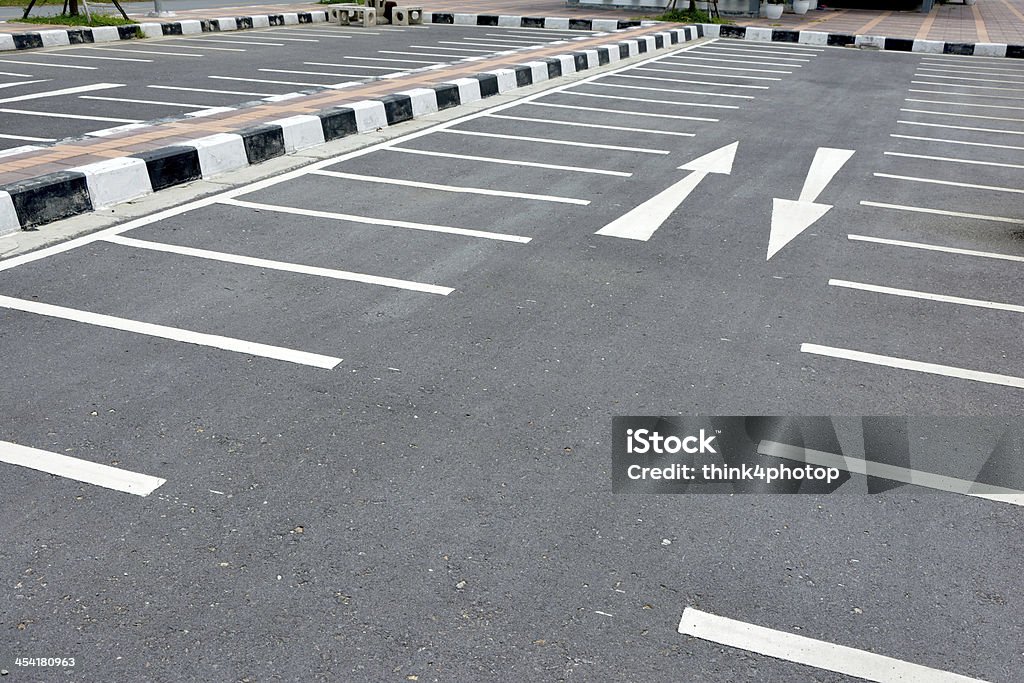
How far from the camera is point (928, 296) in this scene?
5.09 metres

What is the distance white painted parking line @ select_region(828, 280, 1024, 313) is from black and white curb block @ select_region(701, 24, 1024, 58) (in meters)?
16.3

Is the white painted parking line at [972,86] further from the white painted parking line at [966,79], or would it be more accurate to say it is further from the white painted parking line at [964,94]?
the white painted parking line at [964,94]

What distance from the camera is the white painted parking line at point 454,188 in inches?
266

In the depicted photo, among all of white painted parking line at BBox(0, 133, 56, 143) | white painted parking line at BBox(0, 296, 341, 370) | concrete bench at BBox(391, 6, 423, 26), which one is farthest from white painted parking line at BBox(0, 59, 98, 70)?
concrete bench at BBox(391, 6, 423, 26)

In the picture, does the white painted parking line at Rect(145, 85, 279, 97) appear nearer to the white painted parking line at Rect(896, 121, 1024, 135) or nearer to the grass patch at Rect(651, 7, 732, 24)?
the white painted parking line at Rect(896, 121, 1024, 135)

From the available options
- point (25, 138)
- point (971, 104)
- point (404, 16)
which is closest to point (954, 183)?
point (971, 104)

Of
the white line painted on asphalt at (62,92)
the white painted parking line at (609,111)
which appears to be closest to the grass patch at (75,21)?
the white line painted on asphalt at (62,92)

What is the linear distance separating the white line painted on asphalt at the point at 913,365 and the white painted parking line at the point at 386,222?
6.94ft

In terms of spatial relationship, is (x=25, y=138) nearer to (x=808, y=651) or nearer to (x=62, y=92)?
(x=62, y=92)

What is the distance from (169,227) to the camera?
587 centimetres

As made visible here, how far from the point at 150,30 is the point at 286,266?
13.8 meters

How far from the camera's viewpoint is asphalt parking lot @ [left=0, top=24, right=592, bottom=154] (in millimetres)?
9198

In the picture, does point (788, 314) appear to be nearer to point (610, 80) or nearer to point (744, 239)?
point (744, 239)

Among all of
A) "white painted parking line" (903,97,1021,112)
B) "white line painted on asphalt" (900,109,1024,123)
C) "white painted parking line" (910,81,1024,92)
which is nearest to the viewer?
"white line painted on asphalt" (900,109,1024,123)
